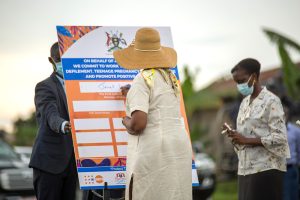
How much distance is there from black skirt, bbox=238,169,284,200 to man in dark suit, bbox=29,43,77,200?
178 centimetres

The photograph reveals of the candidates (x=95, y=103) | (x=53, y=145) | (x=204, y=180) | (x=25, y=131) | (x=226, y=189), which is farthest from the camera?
(x=25, y=131)

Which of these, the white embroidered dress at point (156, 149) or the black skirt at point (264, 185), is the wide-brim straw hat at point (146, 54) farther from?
the black skirt at point (264, 185)

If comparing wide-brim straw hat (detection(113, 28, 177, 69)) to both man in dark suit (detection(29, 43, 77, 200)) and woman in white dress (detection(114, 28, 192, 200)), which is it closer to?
woman in white dress (detection(114, 28, 192, 200))

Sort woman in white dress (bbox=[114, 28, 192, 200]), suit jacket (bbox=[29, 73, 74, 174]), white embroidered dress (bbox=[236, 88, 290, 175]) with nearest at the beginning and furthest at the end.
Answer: woman in white dress (bbox=[114, 28, 192, 200]) → suit jacket (bbox=[29, 73, 74, 174]) → white embroidered dress (bbox=[236, 88, 290, 175])

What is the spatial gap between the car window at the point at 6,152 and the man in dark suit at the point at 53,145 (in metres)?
6.75

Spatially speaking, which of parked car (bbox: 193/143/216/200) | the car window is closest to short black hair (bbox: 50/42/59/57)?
the car window

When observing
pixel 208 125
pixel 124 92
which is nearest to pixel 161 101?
pixel 124 92

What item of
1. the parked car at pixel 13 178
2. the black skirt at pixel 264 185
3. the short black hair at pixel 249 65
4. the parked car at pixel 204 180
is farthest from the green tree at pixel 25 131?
the black skirt at pixel 264 185

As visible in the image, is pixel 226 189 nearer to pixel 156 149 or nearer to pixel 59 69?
pixel 59 69

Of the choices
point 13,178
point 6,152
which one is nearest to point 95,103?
point 13,178

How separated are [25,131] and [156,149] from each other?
29.7m

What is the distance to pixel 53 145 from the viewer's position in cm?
647

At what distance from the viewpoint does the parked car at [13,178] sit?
41.1 ft

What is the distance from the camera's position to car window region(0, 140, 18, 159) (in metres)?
13.1
